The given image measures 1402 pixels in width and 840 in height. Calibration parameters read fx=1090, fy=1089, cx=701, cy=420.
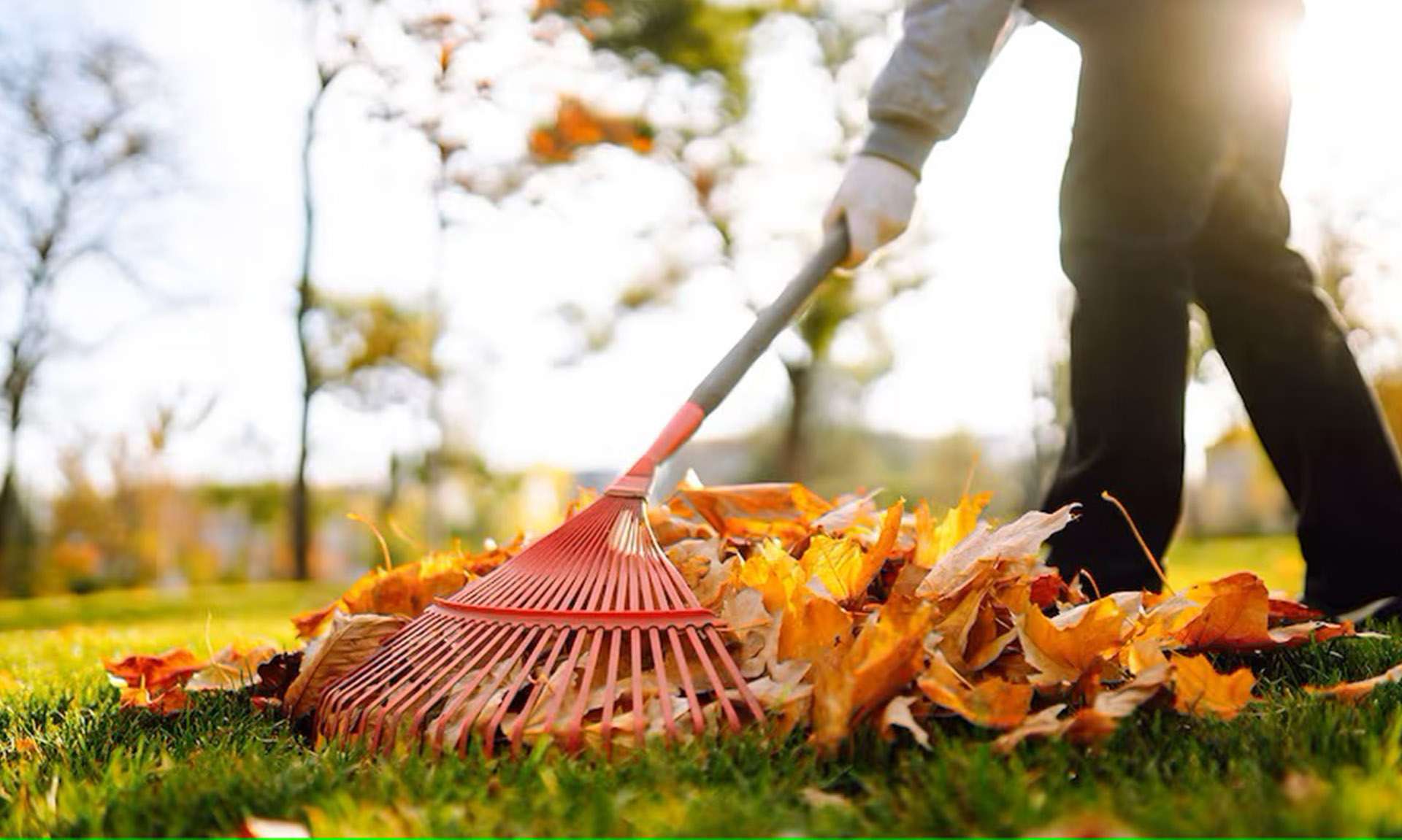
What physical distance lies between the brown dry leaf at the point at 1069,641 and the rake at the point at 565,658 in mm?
404

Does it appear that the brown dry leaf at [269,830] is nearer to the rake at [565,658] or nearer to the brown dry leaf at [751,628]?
the rake at [565,658]

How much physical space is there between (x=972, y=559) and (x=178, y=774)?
1.18 metres

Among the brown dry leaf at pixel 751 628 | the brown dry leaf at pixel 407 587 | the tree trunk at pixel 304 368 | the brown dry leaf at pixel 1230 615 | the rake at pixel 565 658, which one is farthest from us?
the tree trunk at pixel 304 368

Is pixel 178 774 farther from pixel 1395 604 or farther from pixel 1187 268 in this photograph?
pixel 1395 604

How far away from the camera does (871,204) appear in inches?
91.3

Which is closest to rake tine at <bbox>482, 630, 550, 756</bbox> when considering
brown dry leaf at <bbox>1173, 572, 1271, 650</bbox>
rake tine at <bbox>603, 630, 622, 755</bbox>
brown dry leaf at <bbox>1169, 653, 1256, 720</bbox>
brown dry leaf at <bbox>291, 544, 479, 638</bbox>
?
rake tine at <bbox>603, 630, 622, 755</bbox>

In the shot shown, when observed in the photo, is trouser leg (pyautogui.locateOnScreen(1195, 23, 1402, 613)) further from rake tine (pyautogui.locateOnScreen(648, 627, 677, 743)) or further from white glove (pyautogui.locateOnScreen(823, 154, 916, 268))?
rake tine (pyautogui.locateOnScreen(648, 627, 677, 743))

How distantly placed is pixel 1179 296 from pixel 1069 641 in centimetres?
114

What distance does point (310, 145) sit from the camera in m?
13.5

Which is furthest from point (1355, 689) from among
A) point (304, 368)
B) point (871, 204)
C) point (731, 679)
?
point (304, 368)

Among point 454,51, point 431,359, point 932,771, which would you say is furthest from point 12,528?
point 932,771

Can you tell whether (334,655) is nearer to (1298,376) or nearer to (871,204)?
(871,204)

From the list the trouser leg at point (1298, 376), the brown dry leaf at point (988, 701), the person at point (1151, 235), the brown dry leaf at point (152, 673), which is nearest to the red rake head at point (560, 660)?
the brown dry leaf at point (988, 701)

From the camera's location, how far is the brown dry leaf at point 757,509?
2270 millimetres
